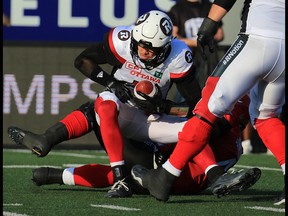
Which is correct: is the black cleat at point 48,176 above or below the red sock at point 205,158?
below

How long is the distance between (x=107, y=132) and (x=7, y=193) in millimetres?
A: 774

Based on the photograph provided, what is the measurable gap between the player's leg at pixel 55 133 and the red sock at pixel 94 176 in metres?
0.25

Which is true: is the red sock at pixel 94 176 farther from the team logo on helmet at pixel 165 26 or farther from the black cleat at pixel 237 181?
the black cleat at pixel 237 181

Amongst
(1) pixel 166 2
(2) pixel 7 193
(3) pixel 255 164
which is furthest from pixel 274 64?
(1) pixel 166 2

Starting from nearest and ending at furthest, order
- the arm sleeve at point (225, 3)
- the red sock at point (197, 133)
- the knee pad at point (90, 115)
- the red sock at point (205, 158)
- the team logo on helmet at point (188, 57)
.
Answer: the red sock at point (197, 133)
the arm sleeve at point (225, 3)
the red sock at point (205, 158)
the knee pad at point (90, 115)
the team logo on helmet at point (188, 57)

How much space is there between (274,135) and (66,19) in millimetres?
7063

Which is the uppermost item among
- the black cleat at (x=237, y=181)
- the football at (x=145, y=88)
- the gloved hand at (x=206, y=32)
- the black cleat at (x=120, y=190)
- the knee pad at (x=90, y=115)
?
the gloved hand at (x=206, y=32)

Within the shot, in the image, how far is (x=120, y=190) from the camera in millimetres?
7109

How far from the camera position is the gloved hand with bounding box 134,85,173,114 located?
7391mm

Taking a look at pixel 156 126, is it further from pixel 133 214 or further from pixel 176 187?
pixel 133 214

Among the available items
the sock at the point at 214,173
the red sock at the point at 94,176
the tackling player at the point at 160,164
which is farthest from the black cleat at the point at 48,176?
the sock at the point at 214,173

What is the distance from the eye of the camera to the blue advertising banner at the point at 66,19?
13.4 meters

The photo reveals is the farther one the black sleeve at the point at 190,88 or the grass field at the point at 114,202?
the black sleeve at the point at 190,88

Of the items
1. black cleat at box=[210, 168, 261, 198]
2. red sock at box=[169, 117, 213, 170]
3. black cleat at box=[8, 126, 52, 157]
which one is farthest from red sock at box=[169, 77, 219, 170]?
black cleat at box=[8, 126, 52, 157]
